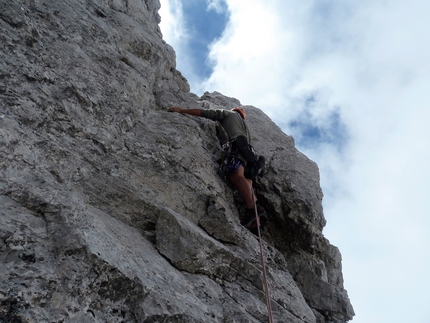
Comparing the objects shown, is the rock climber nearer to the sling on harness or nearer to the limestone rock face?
the sling on harness

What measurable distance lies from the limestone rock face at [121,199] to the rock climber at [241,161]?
24cm

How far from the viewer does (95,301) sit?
2889 millimetres

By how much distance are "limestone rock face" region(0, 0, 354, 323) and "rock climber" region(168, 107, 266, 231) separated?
0.80ft

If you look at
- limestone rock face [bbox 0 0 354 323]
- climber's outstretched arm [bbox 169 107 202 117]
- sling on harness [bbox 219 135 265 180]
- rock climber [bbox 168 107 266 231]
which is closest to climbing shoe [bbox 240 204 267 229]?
rock climber [bbox 168 107 266 231]

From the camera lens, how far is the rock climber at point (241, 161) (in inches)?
249

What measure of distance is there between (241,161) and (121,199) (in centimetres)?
265

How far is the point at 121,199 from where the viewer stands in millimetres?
4555

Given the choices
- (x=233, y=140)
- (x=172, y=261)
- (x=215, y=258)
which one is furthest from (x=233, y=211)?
(x=172, y=261)

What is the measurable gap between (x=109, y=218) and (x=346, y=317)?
4.80m

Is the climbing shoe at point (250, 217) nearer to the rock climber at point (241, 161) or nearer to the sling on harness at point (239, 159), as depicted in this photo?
the rock climber at point (241, 161)

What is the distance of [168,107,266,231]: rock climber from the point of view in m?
6.31

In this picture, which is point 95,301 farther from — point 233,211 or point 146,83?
point 146,83

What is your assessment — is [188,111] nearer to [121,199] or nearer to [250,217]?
[250,217]

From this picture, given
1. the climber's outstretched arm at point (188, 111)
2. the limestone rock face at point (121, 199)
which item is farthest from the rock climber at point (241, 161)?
the limestone rock face at point (121, 199)
